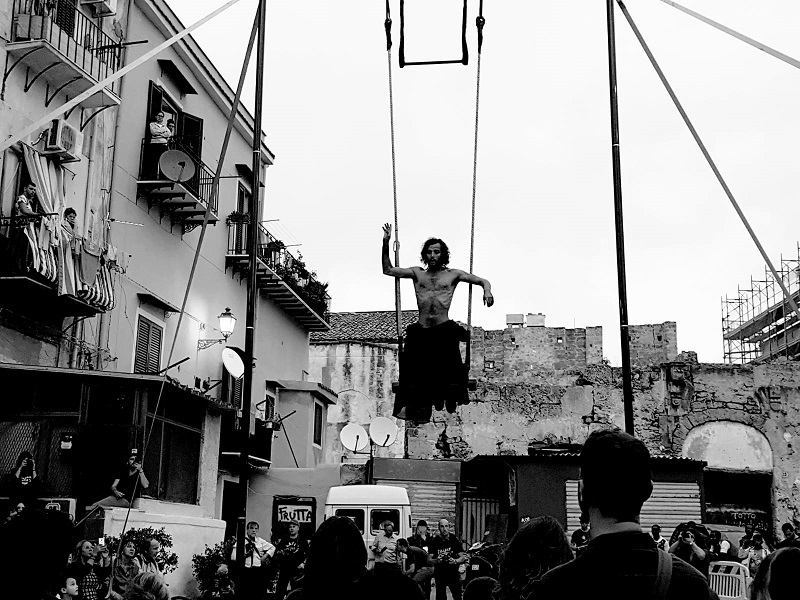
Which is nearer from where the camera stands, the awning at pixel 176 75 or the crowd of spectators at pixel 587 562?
the crowd of spectators at pixel 587 562

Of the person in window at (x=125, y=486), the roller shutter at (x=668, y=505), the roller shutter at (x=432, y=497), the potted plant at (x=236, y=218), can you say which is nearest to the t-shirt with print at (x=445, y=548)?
the person in window at (x=125, y=486)

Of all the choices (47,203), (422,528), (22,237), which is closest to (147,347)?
(47,203)

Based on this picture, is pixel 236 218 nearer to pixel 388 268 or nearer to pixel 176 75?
pixel 176 75

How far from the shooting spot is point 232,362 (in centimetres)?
2144

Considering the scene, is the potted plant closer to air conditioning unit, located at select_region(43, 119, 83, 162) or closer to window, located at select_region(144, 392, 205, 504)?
window, located at select_region(144, 392, 205, 504)

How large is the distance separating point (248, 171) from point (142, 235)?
261 inches

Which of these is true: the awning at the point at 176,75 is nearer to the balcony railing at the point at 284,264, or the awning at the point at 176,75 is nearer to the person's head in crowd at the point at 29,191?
the balcony railing at the point at 284,264

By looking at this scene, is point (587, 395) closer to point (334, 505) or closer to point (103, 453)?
point (334, 505)

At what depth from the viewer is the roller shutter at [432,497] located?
25.8m

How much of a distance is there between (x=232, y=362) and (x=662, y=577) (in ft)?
62.5

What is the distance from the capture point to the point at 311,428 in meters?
27.9

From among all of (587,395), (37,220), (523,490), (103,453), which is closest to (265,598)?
(103,453)

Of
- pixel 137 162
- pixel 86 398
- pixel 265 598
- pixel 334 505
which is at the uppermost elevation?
pixel 137 162

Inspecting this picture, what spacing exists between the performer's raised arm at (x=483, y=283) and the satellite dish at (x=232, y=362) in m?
12.0
